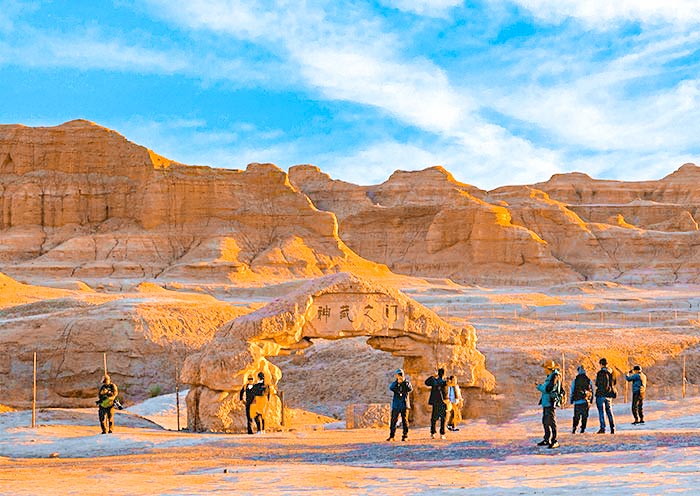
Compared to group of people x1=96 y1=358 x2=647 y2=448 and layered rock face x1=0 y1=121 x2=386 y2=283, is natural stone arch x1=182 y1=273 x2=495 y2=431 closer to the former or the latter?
group of people x1=96 y1=358 x2=647 y2=448

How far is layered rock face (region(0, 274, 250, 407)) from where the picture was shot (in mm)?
28219

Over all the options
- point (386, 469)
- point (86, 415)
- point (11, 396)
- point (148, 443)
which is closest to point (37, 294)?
point (11, 396)

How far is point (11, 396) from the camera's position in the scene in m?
26.7

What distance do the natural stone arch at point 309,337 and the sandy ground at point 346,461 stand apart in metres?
1.30

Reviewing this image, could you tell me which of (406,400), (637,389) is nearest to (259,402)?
(406,400)

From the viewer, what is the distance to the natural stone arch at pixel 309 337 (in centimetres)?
1656

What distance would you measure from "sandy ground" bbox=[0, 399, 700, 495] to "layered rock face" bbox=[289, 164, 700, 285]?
74365 mm

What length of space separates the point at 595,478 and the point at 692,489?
1357 millimetres

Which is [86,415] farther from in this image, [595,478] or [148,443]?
[595,478]

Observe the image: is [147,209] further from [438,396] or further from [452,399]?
[438,396]

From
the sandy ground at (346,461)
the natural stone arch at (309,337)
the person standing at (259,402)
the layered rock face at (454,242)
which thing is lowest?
the sandy ground at (346,461)

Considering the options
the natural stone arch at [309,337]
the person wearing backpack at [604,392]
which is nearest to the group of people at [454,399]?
the person wearing backpack at [604,392]

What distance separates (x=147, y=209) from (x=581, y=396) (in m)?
66.1

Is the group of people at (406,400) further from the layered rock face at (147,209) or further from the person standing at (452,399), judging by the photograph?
the layered rock face at (147,209)
